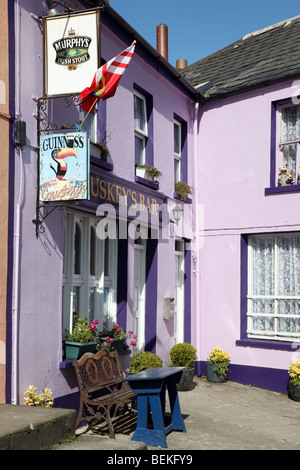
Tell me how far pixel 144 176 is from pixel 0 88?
372 cm

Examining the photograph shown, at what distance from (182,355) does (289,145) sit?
15.0 feet

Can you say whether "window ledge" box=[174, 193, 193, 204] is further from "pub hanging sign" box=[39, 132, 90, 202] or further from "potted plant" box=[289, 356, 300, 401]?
"pub hanging sign" box=[39, 132, 90, 202]

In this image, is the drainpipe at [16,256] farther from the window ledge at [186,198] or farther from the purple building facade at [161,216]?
the window ledge at [186,198]

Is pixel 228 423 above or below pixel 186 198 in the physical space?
below

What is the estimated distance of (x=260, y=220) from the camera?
35.3ft

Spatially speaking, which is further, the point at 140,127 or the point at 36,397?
the point at 140,127

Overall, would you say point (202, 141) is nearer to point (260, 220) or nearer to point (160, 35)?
point (260, 220)

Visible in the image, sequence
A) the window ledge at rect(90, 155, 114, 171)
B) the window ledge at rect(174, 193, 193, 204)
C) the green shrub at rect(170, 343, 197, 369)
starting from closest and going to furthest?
the window ledge at rect(90, 155, 114, 171) → the green shrub at rect(170, 343, 197, 369) → the window ledge at rect(174, 193, 193, 204)

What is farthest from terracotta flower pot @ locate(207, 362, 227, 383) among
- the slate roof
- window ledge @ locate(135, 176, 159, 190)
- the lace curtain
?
the slate roof

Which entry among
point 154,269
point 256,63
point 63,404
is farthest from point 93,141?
point 256,63

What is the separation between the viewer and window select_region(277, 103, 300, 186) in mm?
10586

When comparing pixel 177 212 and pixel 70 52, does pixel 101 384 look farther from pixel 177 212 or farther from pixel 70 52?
pixel 177 212

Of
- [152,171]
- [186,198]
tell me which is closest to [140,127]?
[152,171]

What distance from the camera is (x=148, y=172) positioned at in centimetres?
976
